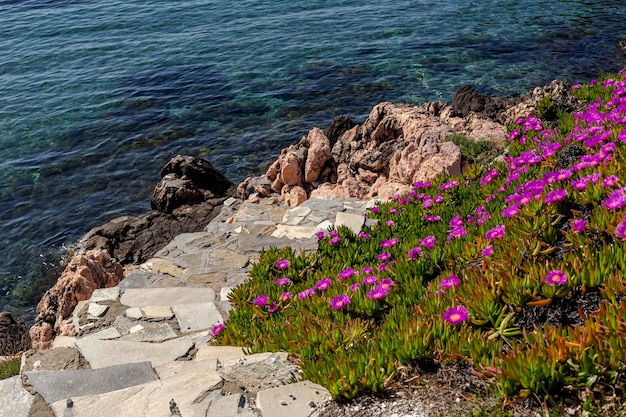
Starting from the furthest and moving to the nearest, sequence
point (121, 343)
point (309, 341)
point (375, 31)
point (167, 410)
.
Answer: point (375, 31) < point (121, 343) < point (309, 341) < point (167, 410)

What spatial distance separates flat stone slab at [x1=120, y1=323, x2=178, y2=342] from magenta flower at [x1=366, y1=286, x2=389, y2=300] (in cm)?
298

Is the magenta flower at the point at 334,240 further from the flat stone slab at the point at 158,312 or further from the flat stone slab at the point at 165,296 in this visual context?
the flat stone slab at the point at 158,312

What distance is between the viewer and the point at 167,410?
4371mm

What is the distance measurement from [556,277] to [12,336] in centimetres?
1105

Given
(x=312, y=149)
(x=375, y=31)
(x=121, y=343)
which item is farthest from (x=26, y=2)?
(x=121, y=343)

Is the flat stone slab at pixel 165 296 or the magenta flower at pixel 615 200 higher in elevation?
the magenta flower at pixel 615 200

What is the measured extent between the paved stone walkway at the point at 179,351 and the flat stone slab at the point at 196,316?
0.01m

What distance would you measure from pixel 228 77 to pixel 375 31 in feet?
30.1

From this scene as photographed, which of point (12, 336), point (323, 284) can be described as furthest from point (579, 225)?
point (12, 336)

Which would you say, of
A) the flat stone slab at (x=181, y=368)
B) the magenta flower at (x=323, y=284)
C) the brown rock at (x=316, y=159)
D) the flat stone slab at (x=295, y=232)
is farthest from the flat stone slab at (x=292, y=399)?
the brown rock at (x=316, y=159)

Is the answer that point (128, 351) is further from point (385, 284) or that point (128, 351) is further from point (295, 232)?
point (295, 232)

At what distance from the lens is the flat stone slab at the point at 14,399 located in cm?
484

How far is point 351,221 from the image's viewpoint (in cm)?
937

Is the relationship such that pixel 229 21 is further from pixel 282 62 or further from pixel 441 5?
pixel 441 5
